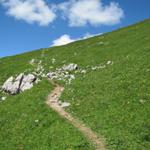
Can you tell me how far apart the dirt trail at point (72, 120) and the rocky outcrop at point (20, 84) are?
18.8ft

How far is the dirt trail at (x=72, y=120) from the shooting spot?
33062mm

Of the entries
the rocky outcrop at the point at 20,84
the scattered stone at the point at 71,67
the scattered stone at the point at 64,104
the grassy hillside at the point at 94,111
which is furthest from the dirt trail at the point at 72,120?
the scattered stone at the point at 71,67

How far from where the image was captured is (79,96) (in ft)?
148

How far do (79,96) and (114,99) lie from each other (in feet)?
16.4

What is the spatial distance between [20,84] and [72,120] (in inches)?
789

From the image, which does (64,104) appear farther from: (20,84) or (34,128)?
(20,84)

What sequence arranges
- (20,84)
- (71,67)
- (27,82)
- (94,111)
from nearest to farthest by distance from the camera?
1. (94,111)
2. (27,82)
3. (20,84)
4. (71,67)

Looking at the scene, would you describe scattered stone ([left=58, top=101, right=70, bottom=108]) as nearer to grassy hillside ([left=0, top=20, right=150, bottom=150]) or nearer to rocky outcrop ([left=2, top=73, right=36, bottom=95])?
grassy hillside ([left=0, top=20, right=150, bottom=150])

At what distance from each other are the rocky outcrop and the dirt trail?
5.72 meters

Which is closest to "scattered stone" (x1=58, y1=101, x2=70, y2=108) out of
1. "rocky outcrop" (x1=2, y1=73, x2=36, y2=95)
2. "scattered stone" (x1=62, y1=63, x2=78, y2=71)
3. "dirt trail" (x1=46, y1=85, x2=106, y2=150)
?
"dirt trail" (x1=46, y1=85, x2=106, y2=150)

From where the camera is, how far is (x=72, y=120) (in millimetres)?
38719

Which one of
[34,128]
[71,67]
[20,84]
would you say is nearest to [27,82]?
[20,84]

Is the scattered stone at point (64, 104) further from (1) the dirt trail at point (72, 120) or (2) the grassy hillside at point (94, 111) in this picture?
(2) the grassy hillside at point (94, 111)

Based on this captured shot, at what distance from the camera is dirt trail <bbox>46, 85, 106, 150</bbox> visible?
108ft
